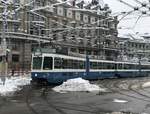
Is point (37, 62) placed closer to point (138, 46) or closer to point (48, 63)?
point (48, 63)

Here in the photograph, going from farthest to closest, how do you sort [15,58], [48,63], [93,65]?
[15,58] < [93,65] < [48,63]

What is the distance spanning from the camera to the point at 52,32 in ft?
252

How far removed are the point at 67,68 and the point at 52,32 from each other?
40739 mm

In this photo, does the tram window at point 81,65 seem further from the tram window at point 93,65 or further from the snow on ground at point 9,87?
the snow on ground at point 9,87

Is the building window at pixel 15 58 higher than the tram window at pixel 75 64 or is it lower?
higher

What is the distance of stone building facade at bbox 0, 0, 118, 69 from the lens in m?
67.6

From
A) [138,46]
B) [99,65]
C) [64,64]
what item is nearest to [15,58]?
[99,65]

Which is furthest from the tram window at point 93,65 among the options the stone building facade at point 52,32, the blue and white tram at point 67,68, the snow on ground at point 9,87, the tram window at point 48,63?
the tram window at point 48,63

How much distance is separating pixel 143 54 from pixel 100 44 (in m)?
29.8

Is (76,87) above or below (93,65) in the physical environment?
below

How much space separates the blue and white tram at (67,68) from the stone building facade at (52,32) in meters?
2.97

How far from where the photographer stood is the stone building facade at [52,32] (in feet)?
222

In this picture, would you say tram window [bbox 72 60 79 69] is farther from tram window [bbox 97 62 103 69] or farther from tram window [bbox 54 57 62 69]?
tram window [bbox 97 62 103 69]

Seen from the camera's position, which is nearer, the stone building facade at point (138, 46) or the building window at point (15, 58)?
the building window at point (15, 58)
